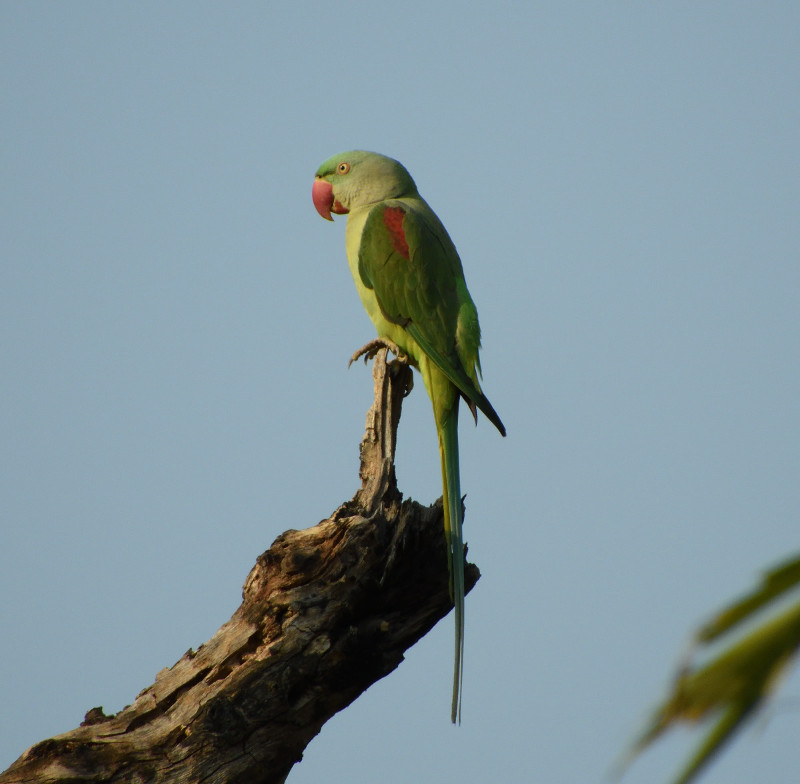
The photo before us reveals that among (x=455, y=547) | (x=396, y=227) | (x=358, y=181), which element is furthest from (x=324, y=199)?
(x=455, y=547)

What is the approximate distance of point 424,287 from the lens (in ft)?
16.8

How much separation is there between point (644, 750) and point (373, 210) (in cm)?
501

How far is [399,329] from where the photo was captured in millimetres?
5180

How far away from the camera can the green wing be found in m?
4.90

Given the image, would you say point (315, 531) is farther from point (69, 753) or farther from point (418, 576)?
point (69, 753)

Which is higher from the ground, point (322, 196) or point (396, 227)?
point (322, 196)

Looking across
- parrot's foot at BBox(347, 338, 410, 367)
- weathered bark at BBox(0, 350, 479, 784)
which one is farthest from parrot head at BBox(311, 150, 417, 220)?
weathered bark at BBox(0, 350, 479, 784)

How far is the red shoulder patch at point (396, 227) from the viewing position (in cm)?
526

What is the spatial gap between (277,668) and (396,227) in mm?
2777

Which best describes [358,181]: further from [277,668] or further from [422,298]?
[277,668]

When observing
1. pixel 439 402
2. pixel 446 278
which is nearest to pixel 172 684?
pixel 439 402

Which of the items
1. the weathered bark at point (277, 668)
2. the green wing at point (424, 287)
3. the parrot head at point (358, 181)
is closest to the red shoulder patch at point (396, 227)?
the green wing at point (424, 287)

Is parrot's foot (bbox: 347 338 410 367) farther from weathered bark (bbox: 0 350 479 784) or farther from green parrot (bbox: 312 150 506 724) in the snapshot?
weathered bark (bbox: 0 350 479 784)

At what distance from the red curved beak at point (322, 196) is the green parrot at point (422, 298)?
1.32ft
